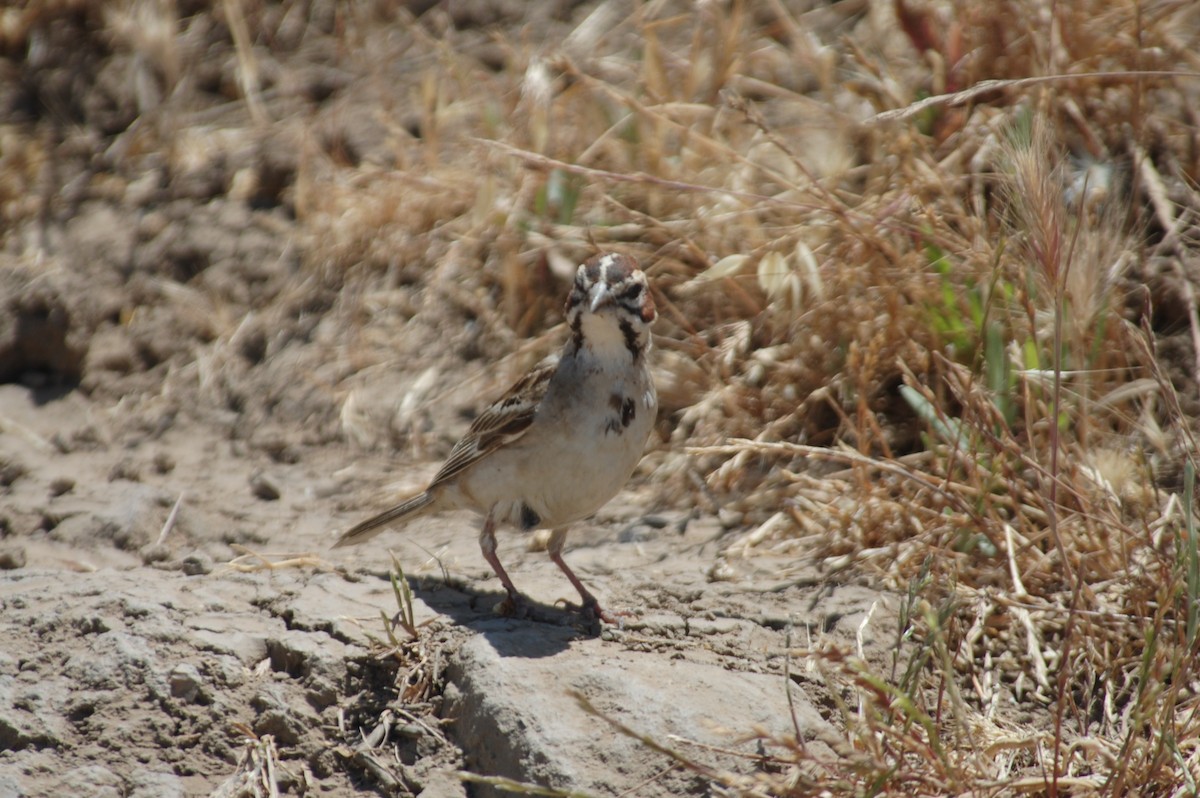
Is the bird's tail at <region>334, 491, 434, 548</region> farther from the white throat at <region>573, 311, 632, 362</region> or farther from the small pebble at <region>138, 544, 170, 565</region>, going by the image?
the white throat at <region>573, 311, 632, 362</region>

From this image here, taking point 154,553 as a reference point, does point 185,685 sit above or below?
above

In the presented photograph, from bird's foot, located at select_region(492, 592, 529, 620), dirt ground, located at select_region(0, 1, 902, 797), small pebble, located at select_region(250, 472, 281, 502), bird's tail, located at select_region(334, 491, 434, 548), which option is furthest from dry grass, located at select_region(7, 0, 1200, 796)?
small pebble, located at select_region(250, 472, 281, 502)

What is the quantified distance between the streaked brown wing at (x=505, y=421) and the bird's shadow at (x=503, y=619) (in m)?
0.44

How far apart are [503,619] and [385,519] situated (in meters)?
0.79

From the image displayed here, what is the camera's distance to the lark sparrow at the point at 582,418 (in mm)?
4484

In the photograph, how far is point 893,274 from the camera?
532 cm

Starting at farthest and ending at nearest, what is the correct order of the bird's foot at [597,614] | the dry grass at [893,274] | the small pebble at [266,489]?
the small pebble at [266,489], the bird's foot at [597,614], the dry grass at [893,274]

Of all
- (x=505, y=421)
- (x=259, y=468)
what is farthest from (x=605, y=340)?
(x=259, y=468)

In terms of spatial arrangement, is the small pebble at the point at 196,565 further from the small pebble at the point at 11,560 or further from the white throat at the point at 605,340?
the white throat at the point at 605,340

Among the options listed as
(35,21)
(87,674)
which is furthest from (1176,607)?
(35,21)

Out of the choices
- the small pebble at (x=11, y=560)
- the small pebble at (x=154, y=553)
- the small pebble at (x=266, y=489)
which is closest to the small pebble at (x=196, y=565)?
the small pebble at (x=154, y=553)

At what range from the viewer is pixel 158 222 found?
291 inches

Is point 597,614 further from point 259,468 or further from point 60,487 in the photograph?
point 60,487

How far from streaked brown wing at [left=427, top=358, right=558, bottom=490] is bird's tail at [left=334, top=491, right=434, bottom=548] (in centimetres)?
16
